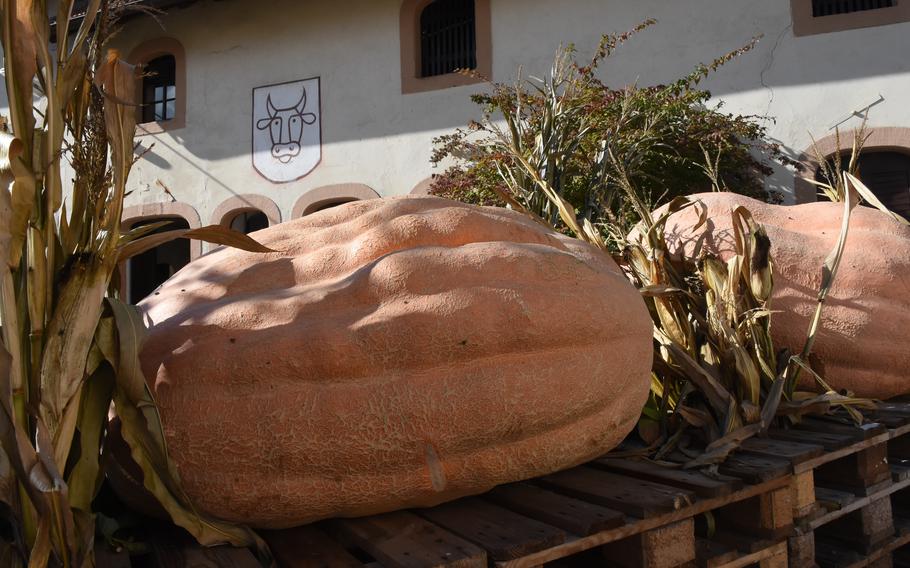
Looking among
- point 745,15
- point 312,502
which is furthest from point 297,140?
point 312,502

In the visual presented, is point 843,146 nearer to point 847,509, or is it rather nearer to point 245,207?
point 847,509

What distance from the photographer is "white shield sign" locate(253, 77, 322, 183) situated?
860cm

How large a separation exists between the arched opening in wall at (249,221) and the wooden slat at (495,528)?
26.2 ft

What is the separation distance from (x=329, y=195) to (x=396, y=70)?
67.6 inches

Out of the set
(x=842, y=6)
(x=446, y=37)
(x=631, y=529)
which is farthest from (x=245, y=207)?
(x=631, y=529)

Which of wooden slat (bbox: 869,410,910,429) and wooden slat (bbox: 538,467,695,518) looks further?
wooden slat (bbox: 869,410,910,429)

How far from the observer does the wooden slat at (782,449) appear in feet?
6.03

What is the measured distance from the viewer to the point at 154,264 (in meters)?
11.4

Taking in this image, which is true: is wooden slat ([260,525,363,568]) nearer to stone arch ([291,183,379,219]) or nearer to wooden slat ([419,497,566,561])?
wooden slat ([419,497,566,561])

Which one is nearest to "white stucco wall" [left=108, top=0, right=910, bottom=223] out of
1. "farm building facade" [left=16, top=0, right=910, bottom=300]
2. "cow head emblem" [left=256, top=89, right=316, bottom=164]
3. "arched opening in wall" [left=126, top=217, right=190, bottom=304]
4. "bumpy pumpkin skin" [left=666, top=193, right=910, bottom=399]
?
"farm building facade" [left=16, top=0, right=910, bottom=300]

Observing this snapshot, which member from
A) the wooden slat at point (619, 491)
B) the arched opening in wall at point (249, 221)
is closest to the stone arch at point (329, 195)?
the arched opening in wall at point (249, 221)

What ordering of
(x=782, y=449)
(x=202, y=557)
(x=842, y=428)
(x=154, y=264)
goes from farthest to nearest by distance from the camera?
(x=154, y=264), (x=842, y=428), (x=782, y=449), (x=202, y=557)

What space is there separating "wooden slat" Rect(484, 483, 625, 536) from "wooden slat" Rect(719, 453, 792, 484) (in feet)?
1.41

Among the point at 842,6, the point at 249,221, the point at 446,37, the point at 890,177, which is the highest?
the point at 446,37
